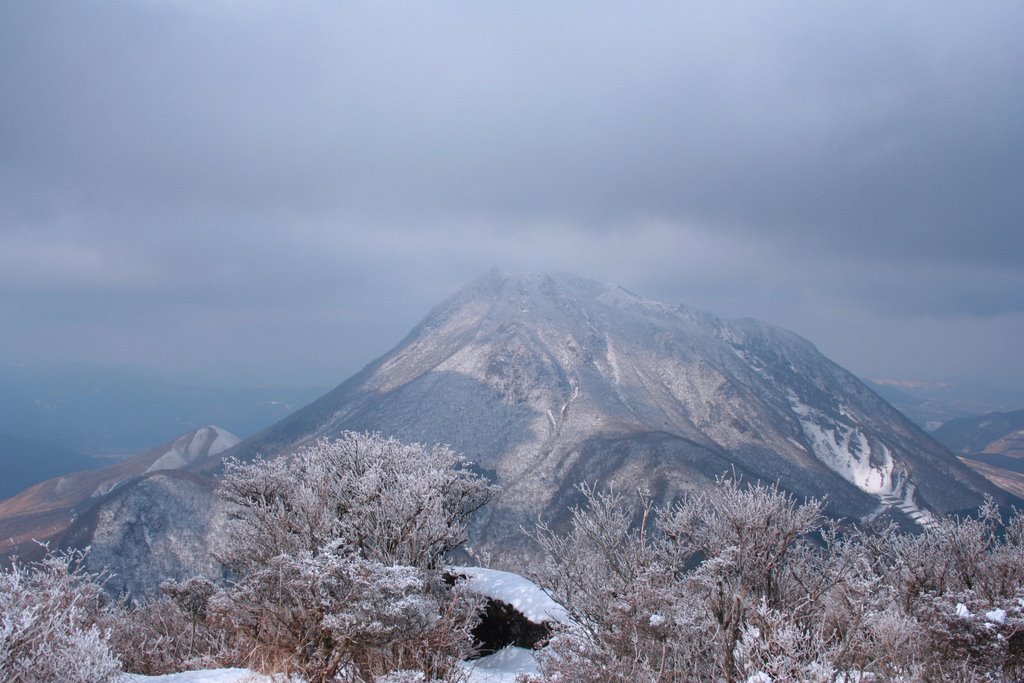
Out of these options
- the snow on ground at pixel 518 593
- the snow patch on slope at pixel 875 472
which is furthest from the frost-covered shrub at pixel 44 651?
the snow patch on slope at pixel 875 472

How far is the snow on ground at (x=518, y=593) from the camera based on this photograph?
19625 millimetres

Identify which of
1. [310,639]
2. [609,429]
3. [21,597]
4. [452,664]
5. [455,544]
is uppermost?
[21,597]

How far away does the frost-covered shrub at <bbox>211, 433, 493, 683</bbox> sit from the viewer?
11555 mm

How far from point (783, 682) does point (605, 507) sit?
8.41m

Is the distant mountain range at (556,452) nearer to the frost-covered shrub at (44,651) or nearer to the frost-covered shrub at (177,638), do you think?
the frost-covered shrub at (177,638)

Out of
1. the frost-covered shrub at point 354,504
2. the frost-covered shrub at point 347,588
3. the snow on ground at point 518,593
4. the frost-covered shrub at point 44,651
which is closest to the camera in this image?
the frost-covered shrub at point 44,651

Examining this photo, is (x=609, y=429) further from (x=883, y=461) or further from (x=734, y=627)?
(x=734, y=627)

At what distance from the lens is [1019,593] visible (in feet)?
52.5

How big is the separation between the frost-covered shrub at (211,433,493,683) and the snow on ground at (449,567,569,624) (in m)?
1.60

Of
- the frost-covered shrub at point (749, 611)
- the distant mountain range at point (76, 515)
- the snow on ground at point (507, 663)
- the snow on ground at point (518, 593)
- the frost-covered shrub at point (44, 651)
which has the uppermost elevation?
the frost-covered shrub at point (44, 651)

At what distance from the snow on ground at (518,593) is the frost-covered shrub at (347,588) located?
5.24ft

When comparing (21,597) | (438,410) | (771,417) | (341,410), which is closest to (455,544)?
(21,597)

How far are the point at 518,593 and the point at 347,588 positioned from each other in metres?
10.1

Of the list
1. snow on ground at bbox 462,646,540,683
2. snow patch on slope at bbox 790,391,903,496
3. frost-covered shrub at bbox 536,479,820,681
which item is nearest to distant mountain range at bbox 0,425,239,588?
snow on ground at bbox 462,646,540,683
